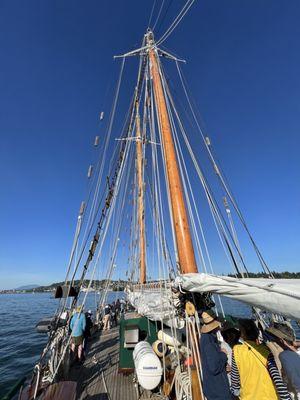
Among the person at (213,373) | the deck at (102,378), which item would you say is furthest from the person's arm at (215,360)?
the deck at (102,378)

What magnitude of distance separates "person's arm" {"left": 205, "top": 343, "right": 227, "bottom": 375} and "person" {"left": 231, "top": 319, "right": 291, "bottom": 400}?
165 millimetres

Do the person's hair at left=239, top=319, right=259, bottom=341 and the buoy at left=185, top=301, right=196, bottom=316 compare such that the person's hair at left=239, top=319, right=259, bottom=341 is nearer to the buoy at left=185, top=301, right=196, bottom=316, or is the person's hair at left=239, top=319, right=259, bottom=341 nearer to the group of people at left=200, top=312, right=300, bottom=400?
the group of people at left=200, top=312, right=300, bottom=400

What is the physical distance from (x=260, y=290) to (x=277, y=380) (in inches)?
55.6

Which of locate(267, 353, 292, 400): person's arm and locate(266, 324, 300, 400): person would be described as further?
locate(266, 324, 300, 400): person

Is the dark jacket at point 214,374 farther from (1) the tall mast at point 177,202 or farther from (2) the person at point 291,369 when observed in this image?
(1) the tall mast at point 177,202

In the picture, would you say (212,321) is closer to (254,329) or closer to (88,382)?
(254,329)

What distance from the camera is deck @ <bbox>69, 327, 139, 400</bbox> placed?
609 cm

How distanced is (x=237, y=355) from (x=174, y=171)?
4267mm

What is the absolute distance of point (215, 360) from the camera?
3.27 meters

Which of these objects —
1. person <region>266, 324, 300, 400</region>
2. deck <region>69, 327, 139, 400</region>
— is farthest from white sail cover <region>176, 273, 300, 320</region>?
deck <region>69, 327, 139, 400</region>

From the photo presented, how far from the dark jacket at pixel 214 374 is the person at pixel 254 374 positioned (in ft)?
0.47

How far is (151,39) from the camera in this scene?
10.1m

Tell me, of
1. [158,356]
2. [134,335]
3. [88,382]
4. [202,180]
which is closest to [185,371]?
[158,356]

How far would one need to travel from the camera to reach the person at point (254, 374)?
302cm
